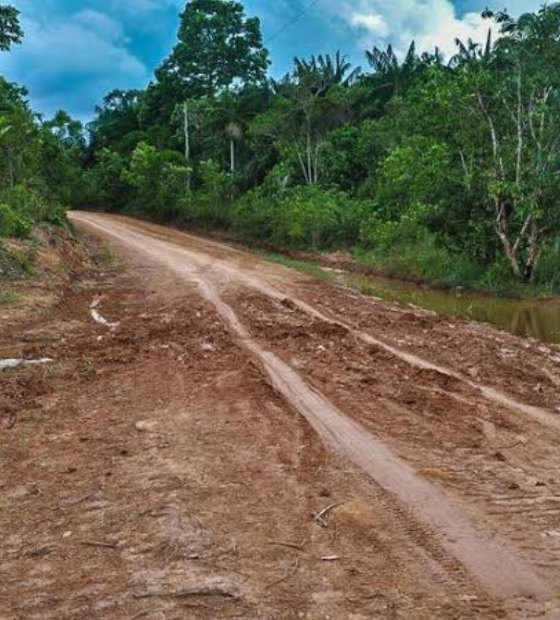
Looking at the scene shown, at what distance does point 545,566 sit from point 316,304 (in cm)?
1053

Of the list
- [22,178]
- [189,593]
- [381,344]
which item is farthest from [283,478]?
[22,178]

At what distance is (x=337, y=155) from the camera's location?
34094 mm

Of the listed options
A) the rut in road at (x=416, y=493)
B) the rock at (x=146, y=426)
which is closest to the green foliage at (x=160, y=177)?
the rut in road at (x=416, y=493)

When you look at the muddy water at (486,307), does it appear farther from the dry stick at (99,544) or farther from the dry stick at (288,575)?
the dry stick at (99,544)

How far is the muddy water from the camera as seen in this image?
13883 millimetres

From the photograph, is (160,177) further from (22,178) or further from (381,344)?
(381,344)

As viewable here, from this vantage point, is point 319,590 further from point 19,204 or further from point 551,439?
point 19,204

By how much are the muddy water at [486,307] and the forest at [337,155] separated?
964mm

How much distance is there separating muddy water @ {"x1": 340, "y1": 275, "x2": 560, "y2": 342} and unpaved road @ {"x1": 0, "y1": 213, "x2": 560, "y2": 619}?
3.72 metres

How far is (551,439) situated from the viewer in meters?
6.10

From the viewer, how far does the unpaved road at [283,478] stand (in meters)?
3.45

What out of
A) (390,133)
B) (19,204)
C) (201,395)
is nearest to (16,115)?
(19,204)

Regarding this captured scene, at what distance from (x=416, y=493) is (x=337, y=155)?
101ft

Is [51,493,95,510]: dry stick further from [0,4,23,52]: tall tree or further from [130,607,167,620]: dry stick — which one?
[0,4,23,52]: tall tree
